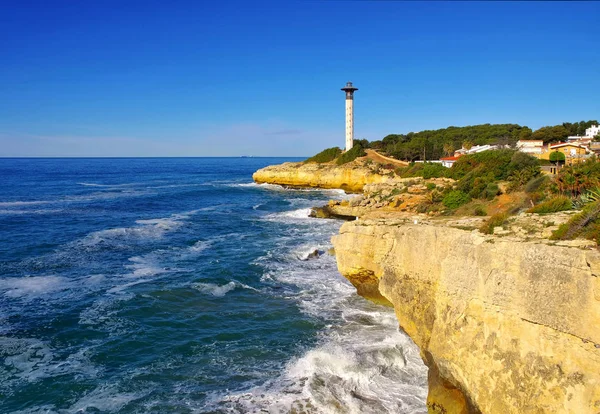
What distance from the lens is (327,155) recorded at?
83.9 m

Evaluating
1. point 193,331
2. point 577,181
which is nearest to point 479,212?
point 577,181

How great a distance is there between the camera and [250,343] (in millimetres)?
14758

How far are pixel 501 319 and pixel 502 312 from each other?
15 centimetres

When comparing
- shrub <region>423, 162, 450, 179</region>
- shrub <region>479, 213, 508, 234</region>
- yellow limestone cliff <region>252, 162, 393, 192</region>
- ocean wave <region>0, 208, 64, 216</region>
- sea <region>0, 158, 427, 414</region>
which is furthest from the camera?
yellow limestone cliff <region>252, 162, 393, 192</region>

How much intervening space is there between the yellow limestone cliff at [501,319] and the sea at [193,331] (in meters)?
2.03

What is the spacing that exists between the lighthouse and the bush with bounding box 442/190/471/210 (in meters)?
58.5

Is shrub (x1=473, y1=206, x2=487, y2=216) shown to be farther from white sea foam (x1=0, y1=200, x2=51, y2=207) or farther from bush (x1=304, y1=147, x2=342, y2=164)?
bush (x1=304, y1=147, x2=342, y2=164)

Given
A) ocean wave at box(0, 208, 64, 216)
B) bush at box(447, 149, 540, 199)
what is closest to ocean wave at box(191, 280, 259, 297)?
bush at box(447, 149, 540, 199)

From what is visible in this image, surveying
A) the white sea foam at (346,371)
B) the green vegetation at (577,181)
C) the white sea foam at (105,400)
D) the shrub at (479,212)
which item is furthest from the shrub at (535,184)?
the white sea foam at (105,400)

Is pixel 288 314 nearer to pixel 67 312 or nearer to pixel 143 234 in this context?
pixel 67 312

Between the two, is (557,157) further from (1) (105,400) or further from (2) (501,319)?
(1) (105,400)

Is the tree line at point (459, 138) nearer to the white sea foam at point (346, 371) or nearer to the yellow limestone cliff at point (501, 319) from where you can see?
the white sea foam at point (346, 371)

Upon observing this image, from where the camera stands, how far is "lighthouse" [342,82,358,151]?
271 ft

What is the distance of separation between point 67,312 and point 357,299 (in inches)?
481
